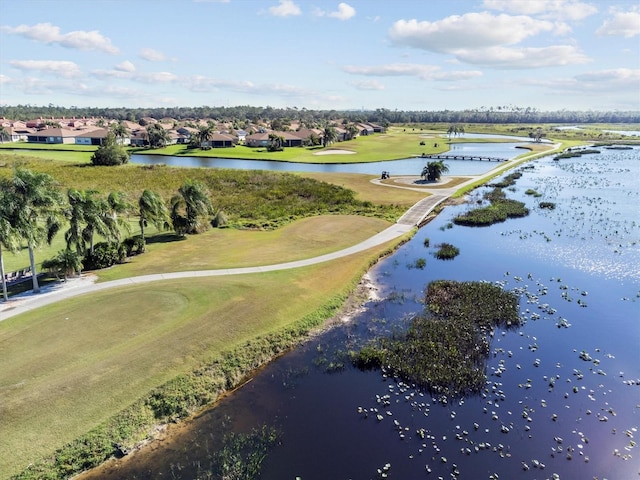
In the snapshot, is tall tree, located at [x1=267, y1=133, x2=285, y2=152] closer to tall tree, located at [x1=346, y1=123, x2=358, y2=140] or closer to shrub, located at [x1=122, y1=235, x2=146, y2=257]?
tall tree, located at [x1=346, y1=123, x2=358, y2=140]

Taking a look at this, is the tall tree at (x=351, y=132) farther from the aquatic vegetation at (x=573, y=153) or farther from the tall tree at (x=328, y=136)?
the aquatic vegetation at (x=573, y=153)

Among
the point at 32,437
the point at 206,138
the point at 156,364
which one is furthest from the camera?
the point at 206,138

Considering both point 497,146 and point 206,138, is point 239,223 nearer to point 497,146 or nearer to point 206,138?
point 206,138

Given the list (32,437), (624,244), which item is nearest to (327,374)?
(32,437)

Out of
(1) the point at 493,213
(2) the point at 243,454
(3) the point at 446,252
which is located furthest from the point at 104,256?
(1) the point at 493,213

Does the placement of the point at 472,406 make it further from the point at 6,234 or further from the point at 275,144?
the point at 275,144

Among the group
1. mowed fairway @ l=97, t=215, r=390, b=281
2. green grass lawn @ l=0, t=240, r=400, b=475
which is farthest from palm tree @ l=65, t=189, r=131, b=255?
green grass lawn @ l=0, t=240, r=400, b=475
